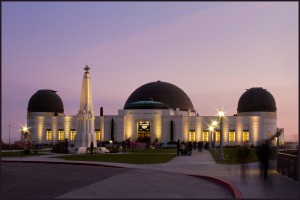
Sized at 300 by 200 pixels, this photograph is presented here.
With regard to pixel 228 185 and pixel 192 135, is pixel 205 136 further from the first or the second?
pixel 228 185

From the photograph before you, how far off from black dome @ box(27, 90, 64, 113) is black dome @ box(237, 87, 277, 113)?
3945cm

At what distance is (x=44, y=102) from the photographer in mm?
94250

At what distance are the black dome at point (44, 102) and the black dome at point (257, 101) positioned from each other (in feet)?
129

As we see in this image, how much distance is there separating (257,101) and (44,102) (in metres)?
44.3

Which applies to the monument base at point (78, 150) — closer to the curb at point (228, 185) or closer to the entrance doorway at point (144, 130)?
the curb at point (228, 185)

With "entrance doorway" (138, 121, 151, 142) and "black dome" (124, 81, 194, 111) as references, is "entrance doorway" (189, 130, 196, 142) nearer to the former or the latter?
"entrance doorway" (138, 121, 151, 142)

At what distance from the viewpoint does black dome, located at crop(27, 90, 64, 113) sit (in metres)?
93.8

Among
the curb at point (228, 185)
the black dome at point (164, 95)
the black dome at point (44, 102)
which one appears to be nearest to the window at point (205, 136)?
the black dome at point (164, 95)

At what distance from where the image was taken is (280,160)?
1967 centimetres

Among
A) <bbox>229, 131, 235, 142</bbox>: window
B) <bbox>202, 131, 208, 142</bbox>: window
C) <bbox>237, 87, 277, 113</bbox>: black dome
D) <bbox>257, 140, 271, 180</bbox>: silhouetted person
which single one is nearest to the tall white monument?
<bbox>257, 140, 271, 180</bbox>: silhouetted person

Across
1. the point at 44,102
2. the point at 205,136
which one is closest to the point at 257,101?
the point at 205,136

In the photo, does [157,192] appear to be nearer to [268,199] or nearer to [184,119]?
[268,199]

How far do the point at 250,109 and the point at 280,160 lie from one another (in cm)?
7132

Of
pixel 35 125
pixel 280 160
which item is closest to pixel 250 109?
pixel 35 125
